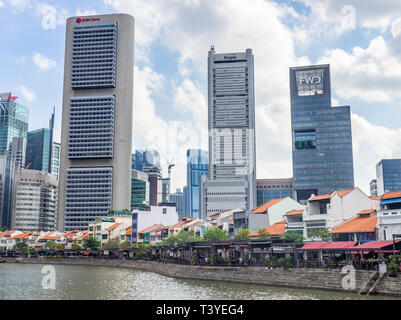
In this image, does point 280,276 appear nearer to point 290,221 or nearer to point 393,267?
point 393,267

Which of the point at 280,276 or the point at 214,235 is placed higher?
the point at 214,235

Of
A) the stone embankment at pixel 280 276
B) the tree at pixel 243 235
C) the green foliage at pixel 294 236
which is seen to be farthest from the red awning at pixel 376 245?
the tree at pixel 243 235


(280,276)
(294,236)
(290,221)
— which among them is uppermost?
(290,221)

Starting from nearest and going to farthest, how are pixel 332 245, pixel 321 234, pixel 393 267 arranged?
1. pixel 393 267
2. pixel 332 245
3. pixel 321 234

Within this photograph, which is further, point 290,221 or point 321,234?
point 290,221

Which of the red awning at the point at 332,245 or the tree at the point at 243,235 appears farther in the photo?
the tree at the point at 243,235

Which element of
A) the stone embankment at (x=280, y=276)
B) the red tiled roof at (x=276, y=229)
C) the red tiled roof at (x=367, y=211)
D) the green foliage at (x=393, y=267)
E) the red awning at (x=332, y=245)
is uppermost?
the red tiled roof at (x=367, y=211)

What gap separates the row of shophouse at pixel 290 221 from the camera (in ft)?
241

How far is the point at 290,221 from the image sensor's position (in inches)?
3829

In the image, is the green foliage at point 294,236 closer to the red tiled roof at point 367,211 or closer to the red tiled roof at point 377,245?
the red tiled roof at point 367,211

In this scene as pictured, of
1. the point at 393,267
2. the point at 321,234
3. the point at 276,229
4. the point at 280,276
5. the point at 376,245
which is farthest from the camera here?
the point at 276,229

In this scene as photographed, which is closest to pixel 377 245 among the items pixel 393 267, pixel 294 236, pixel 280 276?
pixel 393 267

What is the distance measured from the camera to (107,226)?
543 feet
